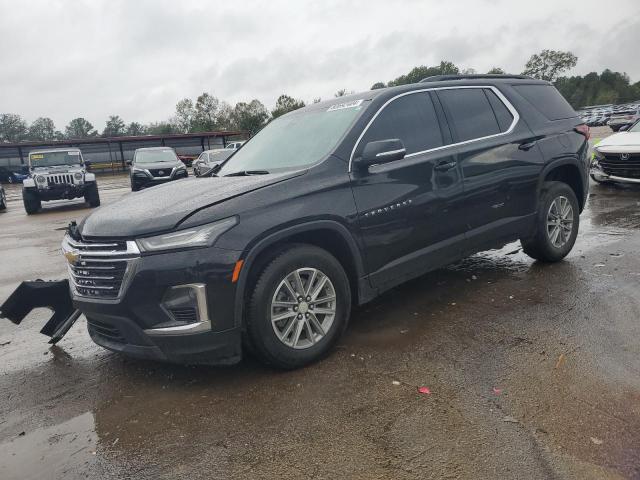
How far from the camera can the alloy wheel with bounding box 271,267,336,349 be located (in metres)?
3.22

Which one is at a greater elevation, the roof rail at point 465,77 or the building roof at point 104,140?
the building roof at point 104,140

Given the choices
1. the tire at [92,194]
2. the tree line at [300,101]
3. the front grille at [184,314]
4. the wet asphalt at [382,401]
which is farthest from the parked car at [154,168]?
the tree line at [300,101]

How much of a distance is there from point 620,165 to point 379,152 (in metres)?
8.51

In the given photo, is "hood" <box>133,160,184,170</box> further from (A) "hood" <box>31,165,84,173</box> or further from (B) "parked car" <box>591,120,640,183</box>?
(B) "parked car" <box>591,120,640,183</box>

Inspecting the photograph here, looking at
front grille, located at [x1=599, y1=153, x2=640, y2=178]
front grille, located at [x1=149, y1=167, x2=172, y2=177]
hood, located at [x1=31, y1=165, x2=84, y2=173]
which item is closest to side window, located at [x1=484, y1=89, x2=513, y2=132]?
front grille, located at [x1=599, y1=153, x2=640, y2=178]

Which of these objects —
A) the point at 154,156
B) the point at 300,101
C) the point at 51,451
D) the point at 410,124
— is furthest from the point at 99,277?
the point at 300,101

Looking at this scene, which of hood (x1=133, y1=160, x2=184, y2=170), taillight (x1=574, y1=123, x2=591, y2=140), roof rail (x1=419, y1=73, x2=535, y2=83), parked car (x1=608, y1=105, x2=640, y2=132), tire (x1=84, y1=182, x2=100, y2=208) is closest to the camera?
roof rail (x1=419, y1=73, x2=535, y2=83)

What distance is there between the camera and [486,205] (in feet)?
14.5

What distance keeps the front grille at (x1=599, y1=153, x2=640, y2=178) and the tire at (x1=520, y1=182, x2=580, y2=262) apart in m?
5.46

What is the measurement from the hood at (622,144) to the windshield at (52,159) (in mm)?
14317

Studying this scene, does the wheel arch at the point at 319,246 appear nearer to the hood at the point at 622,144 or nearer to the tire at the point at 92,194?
the hood at the point at 622,144

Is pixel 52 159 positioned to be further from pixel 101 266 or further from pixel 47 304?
pixel 101 266

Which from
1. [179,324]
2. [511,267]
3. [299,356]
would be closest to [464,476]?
[299,356]

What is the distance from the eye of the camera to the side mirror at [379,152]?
3.51 m
